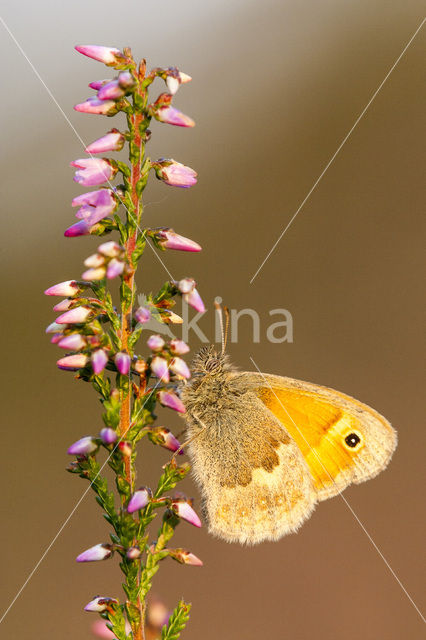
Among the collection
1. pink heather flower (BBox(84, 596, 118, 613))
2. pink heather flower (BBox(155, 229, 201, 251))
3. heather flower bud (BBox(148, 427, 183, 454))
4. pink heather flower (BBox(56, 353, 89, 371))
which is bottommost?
pink heather flower (BBox(84, 596, 118, 613))

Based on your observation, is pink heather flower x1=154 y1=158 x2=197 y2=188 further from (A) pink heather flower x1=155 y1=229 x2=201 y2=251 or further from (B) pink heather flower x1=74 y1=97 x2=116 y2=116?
(B) pink heather flower x1=74 y1=97 x2=116 y2=116

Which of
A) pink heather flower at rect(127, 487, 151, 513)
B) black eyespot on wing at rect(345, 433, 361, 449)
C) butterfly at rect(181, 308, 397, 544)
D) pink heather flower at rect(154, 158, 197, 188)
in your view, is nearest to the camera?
pink heather flower at rect(127, 487, 151, 513)

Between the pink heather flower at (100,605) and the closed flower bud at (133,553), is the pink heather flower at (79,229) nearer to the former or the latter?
the closed flower bud at (133,553)

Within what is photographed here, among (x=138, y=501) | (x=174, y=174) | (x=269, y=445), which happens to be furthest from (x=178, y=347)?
(x=269, y=445)

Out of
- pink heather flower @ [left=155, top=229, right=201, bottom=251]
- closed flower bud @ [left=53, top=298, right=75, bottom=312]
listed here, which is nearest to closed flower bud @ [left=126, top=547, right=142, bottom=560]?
closed flower bud @ [left=53, top=298, right=75, bottom=312]

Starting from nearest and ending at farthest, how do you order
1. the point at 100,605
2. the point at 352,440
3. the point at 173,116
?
the point at 173,116
the point at 100,605
the point at 352,440

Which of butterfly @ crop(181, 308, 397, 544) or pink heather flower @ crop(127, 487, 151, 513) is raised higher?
butterfly @ crop(181, 308, 397, 544)

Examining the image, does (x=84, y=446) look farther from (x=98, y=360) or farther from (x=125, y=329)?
(x=125, y=329)
